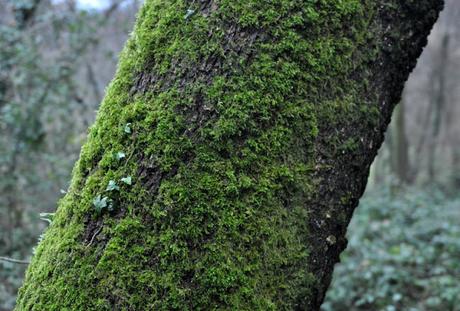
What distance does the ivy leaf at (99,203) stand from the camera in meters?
1.19

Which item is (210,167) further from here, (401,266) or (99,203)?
(401,266)

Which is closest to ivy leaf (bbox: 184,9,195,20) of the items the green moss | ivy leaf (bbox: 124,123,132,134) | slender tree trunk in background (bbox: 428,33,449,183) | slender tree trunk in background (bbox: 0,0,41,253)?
the green moss

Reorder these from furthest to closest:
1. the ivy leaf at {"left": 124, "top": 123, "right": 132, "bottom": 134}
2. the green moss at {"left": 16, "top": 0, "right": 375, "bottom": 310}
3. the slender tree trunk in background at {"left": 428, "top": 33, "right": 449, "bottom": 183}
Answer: the slender tree trunk in background at {"left": 428, "top": 33, "right": 449, "bottom": 183}, the ivy leaf at {"left": 124, "top": 123, "right": 132, "bottom": 134}, the green moss at {"left": 16, "top": 0, "right": 375, "bottom": 310}

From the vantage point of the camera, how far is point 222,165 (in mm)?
1188

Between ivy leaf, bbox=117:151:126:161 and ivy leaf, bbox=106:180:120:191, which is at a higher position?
ivy leaf, bbox=117:151:126:161

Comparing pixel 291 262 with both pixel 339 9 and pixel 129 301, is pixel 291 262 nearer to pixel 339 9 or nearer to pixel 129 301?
pixel 129 301

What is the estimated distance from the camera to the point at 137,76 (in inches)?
52.0

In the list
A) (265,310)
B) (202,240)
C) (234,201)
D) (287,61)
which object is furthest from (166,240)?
(287,61)

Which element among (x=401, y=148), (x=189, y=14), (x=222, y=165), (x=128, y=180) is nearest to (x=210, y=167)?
(x=222, y=165)

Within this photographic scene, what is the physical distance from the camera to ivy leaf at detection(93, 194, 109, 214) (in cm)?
119

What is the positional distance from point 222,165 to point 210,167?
0.03 metres

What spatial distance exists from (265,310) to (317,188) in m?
0.37

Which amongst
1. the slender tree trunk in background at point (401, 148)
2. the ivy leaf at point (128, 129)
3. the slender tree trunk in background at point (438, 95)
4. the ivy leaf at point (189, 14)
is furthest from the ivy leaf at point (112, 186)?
the slender tree trunk in background at point (438, 95)

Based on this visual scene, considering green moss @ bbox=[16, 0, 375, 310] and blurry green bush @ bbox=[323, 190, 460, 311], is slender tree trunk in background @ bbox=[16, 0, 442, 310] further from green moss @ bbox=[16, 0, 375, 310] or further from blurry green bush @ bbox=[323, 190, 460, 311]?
blurry green bush @ bbox=[323, 190, 460, 311]
